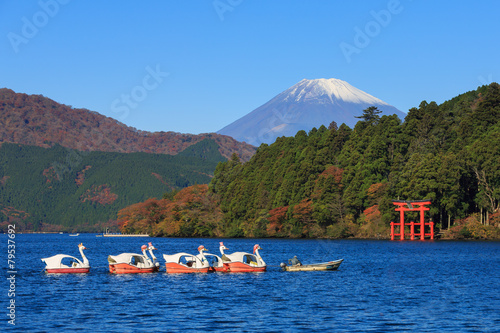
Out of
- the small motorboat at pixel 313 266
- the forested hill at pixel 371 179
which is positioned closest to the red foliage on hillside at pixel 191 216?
the forested hill at pixel 371 179

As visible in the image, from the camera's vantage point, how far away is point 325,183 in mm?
111812

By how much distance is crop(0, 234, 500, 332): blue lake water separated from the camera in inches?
1161

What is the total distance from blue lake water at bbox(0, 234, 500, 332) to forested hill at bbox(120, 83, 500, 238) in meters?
40.8

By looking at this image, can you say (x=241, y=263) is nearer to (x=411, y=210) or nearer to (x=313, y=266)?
(x=313, y=266)

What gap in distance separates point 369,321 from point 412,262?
107ft

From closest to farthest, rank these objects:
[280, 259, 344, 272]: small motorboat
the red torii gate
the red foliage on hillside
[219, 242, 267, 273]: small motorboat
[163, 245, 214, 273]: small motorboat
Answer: [163, 245, 214, 273]: small motorboat → [219, 242, 267, 273]: small motorboat → [280, 259, 344, 272]: small motorboat → the red torii gate → the red foliage on hillside

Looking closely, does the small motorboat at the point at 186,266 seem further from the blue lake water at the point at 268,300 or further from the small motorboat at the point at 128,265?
the small motorboat at the point at 128,265

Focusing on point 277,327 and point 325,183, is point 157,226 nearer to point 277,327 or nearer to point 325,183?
point 325,183

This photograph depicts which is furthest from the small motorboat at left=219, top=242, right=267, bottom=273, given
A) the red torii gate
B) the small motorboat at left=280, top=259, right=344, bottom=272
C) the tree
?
the tree

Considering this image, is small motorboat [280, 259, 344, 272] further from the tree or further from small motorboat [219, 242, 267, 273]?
the tree

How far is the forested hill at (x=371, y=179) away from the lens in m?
96.6

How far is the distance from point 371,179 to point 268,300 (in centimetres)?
7761

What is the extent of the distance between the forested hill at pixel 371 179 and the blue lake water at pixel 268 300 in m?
40.8

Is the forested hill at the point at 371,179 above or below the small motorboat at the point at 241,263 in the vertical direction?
above
